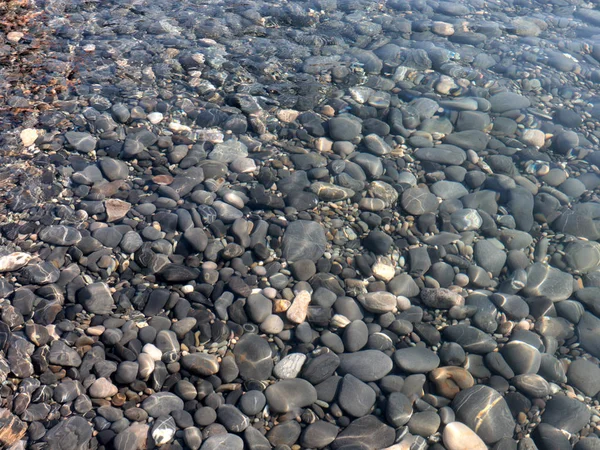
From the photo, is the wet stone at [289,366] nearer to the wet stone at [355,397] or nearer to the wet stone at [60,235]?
the wet stone at [355,397]

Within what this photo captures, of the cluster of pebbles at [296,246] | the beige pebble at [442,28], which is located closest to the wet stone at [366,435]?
the cluster of pebbles at [296,246]

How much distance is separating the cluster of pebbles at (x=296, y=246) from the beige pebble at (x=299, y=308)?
0.06 feet

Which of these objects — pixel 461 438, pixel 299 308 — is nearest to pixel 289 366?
pixel 299 308

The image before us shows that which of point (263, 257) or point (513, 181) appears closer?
point (263, 257)

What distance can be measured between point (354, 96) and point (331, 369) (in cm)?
295

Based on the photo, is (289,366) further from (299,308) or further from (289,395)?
(299,308)

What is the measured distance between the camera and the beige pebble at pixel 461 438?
263 cm

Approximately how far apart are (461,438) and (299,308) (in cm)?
118

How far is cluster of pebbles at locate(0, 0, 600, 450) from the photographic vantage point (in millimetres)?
2738

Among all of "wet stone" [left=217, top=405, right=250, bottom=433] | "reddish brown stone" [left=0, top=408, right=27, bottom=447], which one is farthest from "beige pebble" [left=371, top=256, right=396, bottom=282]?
"reddish brown stone" [left=0, top=408, right=27, bottom=447]

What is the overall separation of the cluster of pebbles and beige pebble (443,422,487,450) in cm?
2

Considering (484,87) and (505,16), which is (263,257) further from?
(505,16)

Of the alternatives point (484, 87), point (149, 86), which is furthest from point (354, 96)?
point (149, 86)

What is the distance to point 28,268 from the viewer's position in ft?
10.4
